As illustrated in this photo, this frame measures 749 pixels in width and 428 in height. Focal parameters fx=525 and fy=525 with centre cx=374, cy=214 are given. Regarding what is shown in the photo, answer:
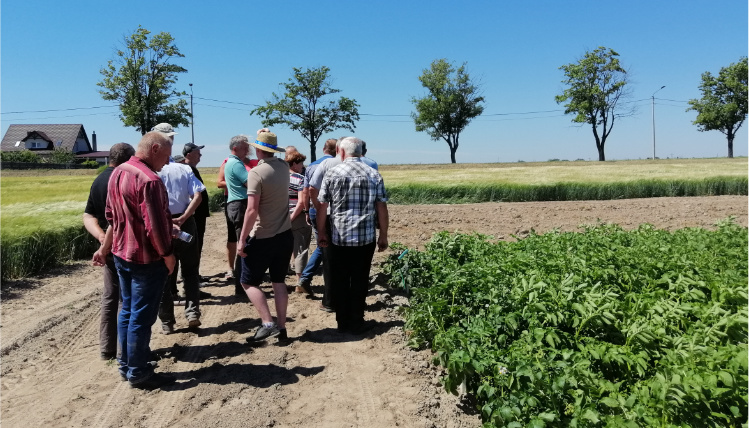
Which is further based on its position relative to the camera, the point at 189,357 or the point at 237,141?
the point at 237,141

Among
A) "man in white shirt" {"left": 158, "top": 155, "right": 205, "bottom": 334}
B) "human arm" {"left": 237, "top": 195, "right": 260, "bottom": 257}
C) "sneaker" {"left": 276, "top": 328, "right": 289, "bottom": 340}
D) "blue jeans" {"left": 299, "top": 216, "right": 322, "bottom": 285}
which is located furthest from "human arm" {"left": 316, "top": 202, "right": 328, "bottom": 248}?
"man in white shirt" {"left": 158, "top": 155, "right": 205, "bottom": 334}

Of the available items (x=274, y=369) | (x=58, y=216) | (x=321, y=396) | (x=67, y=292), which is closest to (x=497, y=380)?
(x=321, y=396)

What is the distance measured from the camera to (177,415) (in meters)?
3.83

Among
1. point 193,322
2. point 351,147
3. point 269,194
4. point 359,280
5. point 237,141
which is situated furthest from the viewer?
point 237,141

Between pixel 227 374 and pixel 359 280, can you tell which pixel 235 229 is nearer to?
pixel 359 280

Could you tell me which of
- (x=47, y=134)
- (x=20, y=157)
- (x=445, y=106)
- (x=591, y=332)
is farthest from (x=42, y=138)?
(x=591, y=332)

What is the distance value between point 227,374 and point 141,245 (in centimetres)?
134

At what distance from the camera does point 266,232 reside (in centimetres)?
511

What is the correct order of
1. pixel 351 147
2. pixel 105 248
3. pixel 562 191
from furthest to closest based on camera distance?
1. pixel 562 191
2. pixel 351 147
3. pixel 105 248

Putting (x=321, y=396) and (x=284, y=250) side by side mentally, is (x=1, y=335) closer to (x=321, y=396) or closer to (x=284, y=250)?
(x=284, y=250)

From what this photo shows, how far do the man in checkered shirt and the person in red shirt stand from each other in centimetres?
166

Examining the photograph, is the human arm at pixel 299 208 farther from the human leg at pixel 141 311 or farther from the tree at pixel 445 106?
the tree at pixel 445 106

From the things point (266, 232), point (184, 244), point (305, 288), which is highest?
point (266, 232)

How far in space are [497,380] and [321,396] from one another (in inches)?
59.8
